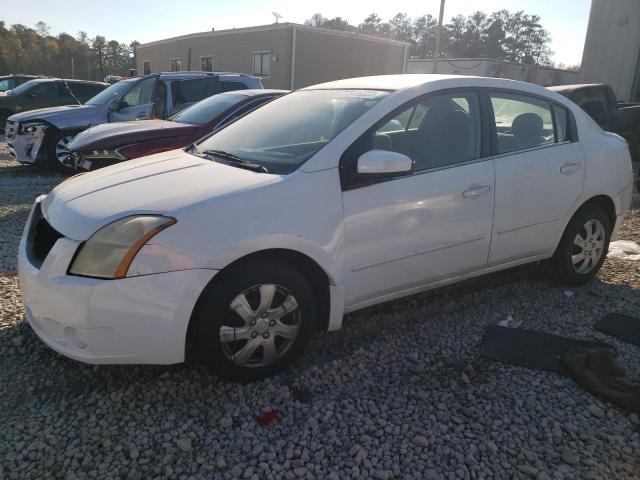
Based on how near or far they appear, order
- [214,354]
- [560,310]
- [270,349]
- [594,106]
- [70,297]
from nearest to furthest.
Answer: [70,297] → [214,354] → [270,349] → [560,310] → [594,106]

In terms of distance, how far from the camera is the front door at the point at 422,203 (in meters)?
3.01

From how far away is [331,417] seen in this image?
261cm

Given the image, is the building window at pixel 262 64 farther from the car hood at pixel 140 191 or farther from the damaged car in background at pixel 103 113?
the car hood at pixel 140 191

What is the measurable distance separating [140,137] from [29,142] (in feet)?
12.8

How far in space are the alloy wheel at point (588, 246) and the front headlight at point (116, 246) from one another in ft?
10.9

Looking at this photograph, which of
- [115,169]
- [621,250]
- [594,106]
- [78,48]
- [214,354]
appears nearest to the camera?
[214,354]

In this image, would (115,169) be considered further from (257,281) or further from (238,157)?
(257,281)

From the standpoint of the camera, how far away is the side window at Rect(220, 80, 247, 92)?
930 centimetres

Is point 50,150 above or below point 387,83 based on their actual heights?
below

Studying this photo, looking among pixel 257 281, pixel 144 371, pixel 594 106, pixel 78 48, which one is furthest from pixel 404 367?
pixel 78 48

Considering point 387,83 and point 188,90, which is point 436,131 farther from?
point 188,90

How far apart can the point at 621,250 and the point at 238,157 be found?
4.38 m

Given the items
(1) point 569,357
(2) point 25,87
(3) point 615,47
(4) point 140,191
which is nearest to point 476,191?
(1) point 569,357

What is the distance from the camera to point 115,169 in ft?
11.1
